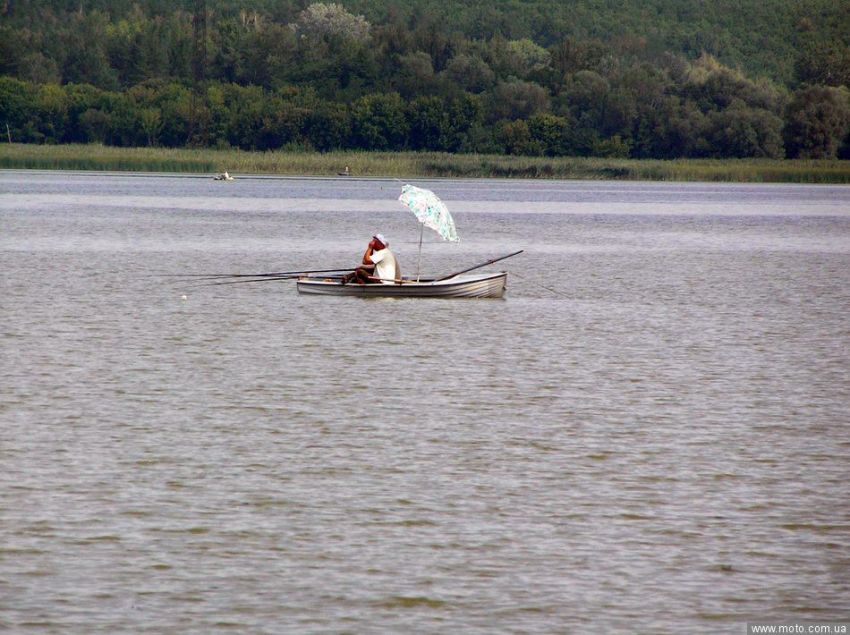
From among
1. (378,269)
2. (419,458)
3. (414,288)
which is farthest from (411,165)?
(419,458)

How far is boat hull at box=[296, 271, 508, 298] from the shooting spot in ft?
98.7

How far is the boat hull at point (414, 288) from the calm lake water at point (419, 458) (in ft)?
1.19

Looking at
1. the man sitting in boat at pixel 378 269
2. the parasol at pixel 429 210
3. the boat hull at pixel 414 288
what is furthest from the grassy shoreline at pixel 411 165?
the man sitting in boat at pixel 378 269

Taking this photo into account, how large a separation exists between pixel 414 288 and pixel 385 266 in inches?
29.4

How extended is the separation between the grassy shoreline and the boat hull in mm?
75582

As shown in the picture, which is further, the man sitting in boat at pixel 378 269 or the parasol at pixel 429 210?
the parasol at pixel 429 210

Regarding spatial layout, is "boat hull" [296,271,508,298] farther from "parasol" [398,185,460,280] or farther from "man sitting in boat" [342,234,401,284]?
"parasol" [398,185,460,280]

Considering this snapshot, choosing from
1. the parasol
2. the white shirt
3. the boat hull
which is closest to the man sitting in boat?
the white shirt

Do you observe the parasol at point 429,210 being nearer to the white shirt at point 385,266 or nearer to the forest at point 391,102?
the white shirt at point 385,266

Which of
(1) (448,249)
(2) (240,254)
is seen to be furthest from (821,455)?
(1) (448,249)

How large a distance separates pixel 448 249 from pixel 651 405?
31.0m

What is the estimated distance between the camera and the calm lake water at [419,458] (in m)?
11.1

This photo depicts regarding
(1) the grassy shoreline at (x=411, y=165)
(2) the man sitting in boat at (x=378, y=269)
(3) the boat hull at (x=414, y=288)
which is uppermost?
(2) the man sitting in boat at (x=378, y=269)

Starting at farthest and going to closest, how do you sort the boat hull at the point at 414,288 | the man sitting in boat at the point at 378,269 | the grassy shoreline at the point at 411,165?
the grassy shoreline at the point at 411,165 < the boat hull at the point at 414,288 < the man sitting in boat at the point at 378,269
